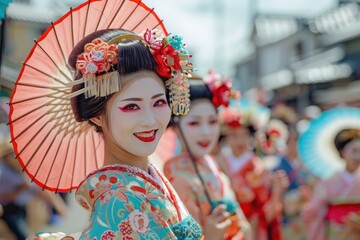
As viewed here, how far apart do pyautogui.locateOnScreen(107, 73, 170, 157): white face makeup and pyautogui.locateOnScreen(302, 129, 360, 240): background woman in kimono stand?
10.3 ft

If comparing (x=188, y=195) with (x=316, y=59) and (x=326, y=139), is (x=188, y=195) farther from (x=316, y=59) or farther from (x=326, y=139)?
(x=316, y=59)

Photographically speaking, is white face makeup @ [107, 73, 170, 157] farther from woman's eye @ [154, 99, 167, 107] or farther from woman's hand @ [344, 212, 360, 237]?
woman's hand @ [344, 212, 360, 237]

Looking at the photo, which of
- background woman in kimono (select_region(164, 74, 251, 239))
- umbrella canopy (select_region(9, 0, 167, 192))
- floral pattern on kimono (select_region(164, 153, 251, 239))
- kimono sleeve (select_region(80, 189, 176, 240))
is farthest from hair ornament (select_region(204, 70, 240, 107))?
kimono sleeve (select_region(80, 189, 176, 240))

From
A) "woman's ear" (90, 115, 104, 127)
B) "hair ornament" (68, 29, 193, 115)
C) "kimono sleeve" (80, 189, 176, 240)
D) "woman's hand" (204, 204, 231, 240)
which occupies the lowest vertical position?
"woman's hand" (204, 204, 231, 240)

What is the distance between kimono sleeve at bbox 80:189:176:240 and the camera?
2100 mm

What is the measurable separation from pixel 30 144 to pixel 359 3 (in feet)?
50.2

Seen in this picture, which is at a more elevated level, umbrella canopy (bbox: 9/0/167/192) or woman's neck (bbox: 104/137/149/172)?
umbrella canopy (bbox: 9/0/167/192)

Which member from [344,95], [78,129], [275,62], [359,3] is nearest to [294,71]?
[359,3]

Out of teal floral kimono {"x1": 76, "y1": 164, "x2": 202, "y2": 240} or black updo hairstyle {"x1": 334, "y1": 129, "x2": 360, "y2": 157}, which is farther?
black updo hairstyle {"x1": 334, "y1": 129, "x2": 360, "y2": 157}

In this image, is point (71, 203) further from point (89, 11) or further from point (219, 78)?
point (89, 11)

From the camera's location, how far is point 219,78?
151 inches

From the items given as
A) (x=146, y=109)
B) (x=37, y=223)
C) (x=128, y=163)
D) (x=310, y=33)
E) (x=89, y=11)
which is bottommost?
(x=37, y=223)

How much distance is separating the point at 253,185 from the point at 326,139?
0.71 meters

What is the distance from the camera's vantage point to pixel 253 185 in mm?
5727
